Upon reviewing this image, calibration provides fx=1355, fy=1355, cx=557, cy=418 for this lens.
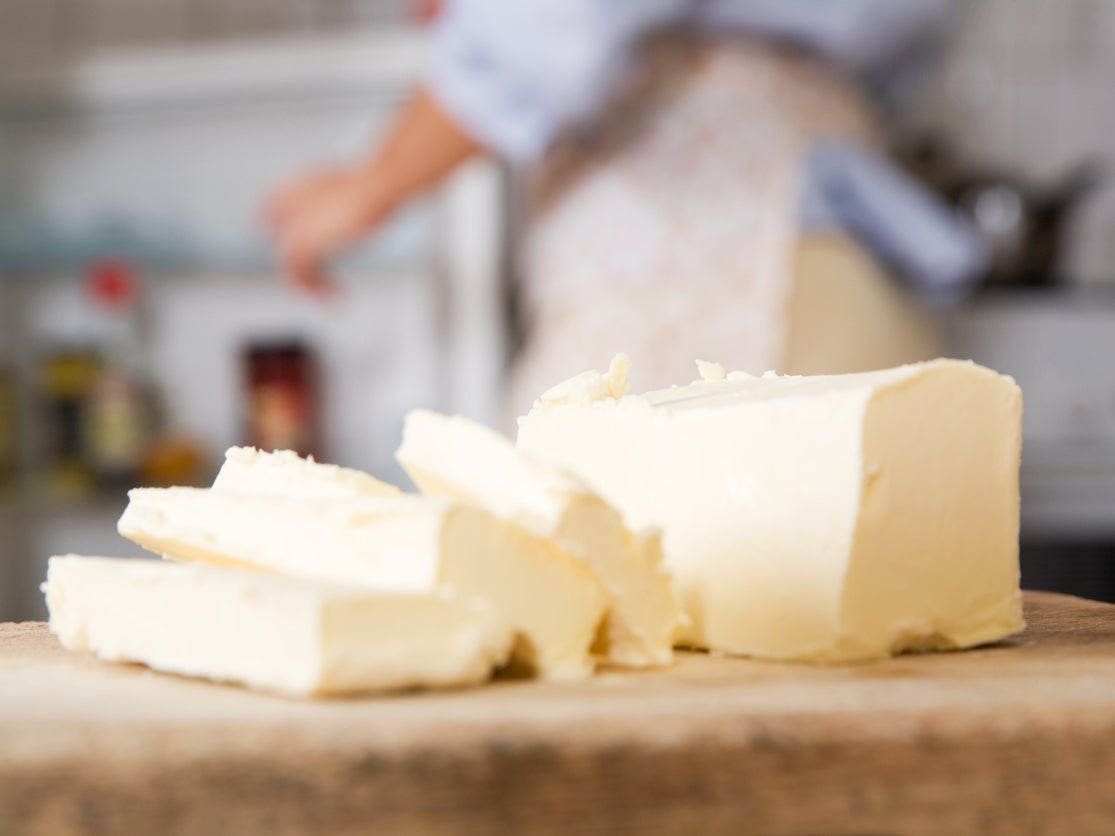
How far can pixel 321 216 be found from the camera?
1777mm

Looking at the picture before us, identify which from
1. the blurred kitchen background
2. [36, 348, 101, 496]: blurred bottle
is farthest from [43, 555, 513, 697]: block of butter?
[36, 348, 101, 496]: blurred bottle

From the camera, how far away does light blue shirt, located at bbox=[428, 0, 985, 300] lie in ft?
4.59

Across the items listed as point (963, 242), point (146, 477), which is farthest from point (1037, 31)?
point (146, 477)

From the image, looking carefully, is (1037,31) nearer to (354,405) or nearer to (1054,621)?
(354,405)

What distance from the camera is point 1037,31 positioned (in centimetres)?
249

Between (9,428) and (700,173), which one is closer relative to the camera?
(700,173)

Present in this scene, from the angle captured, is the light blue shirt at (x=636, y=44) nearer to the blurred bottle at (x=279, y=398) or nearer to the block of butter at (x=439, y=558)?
the blurred bottle at (x=279, y=398)

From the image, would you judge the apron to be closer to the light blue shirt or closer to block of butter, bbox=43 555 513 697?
the light blue shirt

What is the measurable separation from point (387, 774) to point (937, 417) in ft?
1.19

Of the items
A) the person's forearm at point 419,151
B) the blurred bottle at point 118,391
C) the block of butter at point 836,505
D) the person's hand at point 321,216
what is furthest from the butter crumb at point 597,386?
the blurred bottle at point 118,391

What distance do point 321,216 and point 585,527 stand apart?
1.27 m

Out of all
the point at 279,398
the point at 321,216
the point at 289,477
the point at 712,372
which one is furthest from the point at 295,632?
the point at 279,398

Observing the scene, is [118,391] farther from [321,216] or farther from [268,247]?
[321,216]

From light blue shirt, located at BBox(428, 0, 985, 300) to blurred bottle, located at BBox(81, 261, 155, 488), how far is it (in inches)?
38.8
